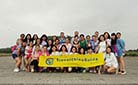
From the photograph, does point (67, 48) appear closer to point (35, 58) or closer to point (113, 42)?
point (35, 58)

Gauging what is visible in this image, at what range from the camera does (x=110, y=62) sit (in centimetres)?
1454

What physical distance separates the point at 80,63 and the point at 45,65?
5.25 ft

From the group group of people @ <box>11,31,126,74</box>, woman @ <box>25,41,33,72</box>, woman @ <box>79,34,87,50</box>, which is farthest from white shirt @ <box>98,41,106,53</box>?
woman @ <box>25,41,33,72</box>

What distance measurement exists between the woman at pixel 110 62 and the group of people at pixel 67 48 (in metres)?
0.05

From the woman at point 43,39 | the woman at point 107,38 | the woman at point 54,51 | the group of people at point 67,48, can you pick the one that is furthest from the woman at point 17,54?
the woman at point 107,38

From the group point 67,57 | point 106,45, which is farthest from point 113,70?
point 67,57

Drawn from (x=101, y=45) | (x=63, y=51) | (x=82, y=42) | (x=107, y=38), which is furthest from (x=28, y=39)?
(x=107, y=38)

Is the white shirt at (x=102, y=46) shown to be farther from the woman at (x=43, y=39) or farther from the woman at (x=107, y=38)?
the woman at (x=43, y=39)

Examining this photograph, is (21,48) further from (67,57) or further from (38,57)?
(67,57)

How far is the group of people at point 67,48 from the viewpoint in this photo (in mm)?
14789

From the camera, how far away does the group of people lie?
48.5 feet

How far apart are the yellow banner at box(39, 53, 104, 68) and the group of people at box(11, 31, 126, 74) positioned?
0.19 meters

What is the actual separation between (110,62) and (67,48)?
2131 millimetres

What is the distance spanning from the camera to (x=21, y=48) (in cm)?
1574
